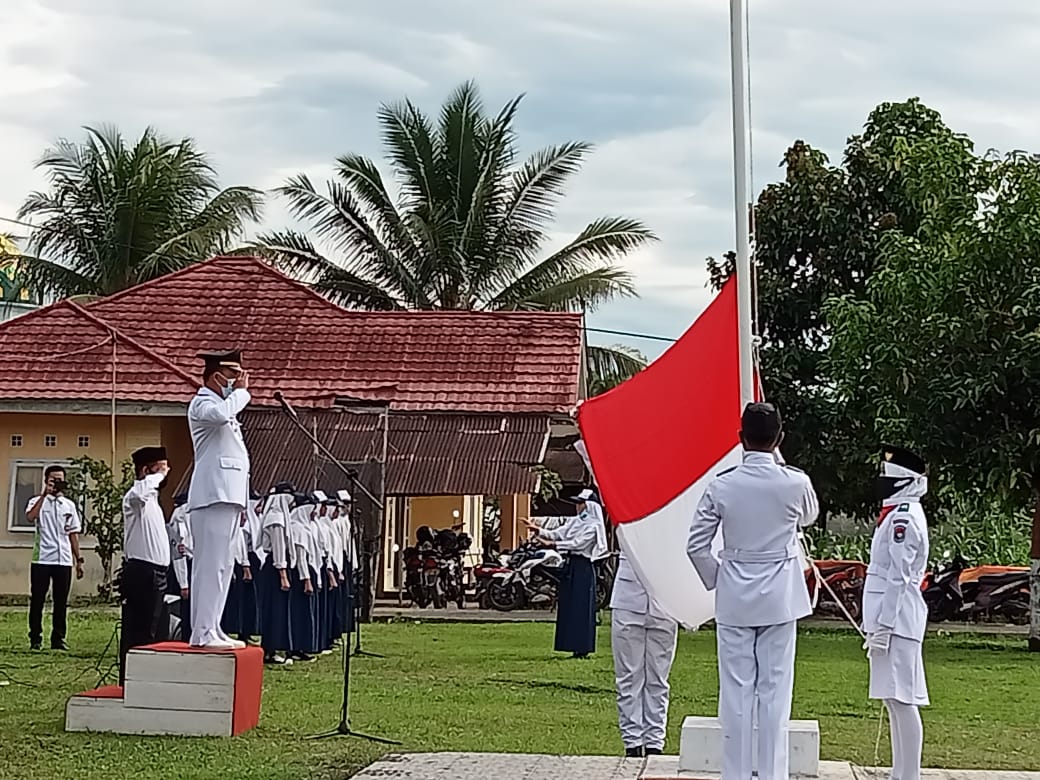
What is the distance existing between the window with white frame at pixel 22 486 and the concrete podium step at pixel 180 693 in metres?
15.9

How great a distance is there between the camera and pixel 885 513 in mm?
9164

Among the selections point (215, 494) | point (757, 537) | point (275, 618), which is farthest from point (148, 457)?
point (757, 537)

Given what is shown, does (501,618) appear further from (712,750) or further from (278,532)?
(712,750)

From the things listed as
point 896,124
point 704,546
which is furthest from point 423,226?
point 704,546

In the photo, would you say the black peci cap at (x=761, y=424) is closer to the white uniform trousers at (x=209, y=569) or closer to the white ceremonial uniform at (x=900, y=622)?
the white ceremonial uniform at (x=900, y=622)

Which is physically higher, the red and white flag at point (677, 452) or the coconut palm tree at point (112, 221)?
the coconut palm tree at point (112, 221)

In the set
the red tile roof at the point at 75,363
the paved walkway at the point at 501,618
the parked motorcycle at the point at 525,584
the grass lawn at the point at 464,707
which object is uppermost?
the red tile roof at the point at 75,363

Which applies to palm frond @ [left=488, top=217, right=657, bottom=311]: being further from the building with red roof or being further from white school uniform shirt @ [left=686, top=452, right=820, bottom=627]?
white school uniform shirt @ [left=686, top=452, right=820, bottom=627]

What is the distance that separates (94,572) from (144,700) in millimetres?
A: 15613

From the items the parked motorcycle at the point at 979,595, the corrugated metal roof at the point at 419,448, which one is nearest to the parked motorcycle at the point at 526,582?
the corrugated metal roof at the point at 419,448

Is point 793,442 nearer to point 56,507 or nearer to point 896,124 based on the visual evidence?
point 896,124

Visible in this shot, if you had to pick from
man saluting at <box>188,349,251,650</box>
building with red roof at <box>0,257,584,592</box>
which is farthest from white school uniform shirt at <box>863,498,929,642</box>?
building with red roof at <box>0,257,584,592</box>

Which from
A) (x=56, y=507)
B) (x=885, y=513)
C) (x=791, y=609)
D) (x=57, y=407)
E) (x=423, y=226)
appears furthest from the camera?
(x=423, y=226)

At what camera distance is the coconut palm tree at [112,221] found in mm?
32344
